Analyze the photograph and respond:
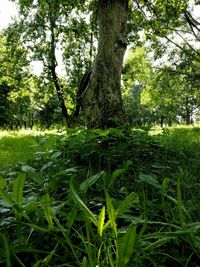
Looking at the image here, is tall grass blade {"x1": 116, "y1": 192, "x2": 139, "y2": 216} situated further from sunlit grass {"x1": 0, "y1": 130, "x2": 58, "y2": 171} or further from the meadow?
sunlit grass {"x1": 0, "y1": 130, "x2": 58, "y2": 171}

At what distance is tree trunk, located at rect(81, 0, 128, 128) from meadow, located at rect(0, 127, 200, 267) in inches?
35.4

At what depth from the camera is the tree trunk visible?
495cm

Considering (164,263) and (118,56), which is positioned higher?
(118,56)

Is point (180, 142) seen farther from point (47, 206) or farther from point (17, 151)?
point (47, 206)

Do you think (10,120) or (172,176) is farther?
(10,120)

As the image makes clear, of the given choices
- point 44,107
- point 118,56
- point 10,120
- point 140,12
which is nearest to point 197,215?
point 118,56

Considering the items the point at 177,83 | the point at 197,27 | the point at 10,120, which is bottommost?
the point at 10,120

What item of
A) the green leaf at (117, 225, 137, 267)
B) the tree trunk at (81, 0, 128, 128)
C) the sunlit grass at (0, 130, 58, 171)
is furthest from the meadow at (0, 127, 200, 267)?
the tree trunk at (81, 0, 128, 128)

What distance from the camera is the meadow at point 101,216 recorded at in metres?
1.39

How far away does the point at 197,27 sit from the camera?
2039 cm

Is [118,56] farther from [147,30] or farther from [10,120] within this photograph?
[10,120]

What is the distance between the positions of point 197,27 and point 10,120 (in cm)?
3190

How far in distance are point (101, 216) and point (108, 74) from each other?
13.4 feet

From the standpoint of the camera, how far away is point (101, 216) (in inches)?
53.1
